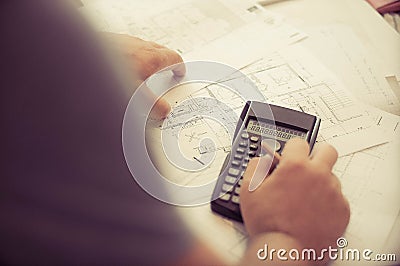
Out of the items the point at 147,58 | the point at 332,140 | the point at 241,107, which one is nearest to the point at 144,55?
the point at 147,58

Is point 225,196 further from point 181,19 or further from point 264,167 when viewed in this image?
point 181,19

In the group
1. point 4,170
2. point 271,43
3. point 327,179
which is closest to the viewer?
point 4,170

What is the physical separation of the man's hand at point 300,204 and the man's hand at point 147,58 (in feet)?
0.50

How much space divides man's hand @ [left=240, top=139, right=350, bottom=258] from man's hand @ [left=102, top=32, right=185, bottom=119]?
151mm

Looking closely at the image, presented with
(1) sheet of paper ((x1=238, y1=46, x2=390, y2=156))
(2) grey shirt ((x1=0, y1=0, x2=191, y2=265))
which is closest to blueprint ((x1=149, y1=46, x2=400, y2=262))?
(1) sheet of paper ((x1=238, y1=46, x2=390, y2=156))

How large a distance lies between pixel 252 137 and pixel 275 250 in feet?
0.41

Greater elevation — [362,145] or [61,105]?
[61,105]

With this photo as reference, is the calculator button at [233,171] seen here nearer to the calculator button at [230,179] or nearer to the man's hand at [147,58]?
the calculator button at [230,179]

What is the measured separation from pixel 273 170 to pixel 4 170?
24 cm

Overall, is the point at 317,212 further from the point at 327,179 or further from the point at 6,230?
the point at 6,230

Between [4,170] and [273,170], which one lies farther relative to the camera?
[273,170]

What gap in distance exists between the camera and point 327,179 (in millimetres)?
441

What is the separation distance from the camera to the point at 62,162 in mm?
339

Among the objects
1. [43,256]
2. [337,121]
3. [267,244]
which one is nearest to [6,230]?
[43,256]
